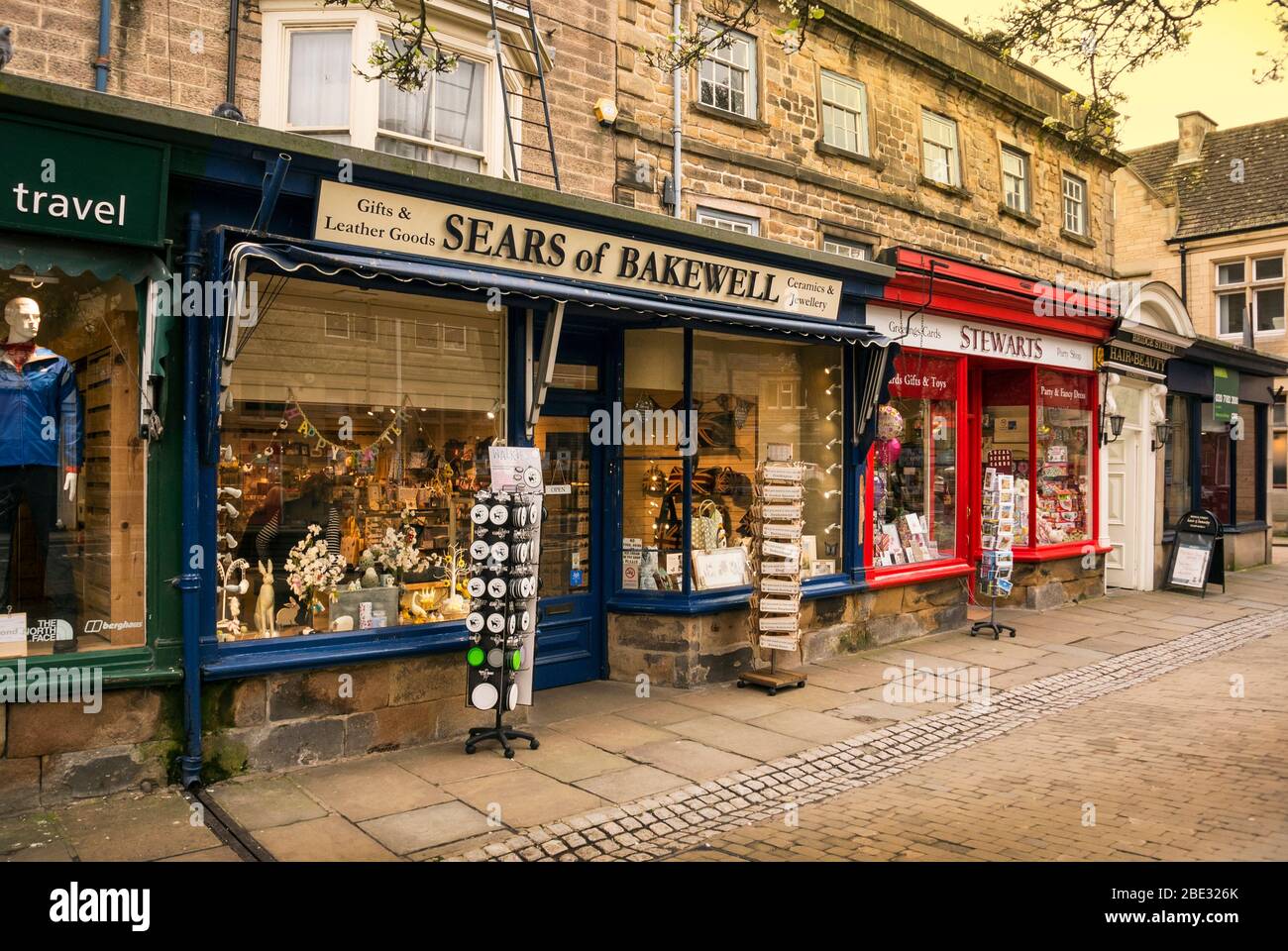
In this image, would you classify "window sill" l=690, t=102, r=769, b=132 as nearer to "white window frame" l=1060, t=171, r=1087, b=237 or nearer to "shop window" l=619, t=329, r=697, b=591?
"shop window" l=619, t=329, r=697, b=591

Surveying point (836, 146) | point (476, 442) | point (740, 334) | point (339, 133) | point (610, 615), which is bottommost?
point (610, 615)

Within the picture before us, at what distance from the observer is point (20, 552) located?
6023 millimetres

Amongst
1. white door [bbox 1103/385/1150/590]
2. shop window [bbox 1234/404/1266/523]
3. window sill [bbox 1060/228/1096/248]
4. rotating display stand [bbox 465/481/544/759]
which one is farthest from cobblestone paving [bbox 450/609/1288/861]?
shop window [bbox 1234/404/1266/523]

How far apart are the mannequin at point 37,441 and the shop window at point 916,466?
8274 mm

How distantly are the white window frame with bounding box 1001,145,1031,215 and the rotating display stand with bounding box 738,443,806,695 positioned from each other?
32.3 feet

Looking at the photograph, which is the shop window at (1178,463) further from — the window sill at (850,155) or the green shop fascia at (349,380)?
the green shop fascia at (349,380)

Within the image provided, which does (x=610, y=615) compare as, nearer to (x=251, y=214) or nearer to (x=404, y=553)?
(x=404, y=553)

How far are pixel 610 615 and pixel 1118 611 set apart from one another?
868 centimetres

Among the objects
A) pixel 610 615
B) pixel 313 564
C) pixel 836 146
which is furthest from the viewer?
pixel 836 146

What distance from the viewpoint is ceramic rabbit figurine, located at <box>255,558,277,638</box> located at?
682 centimetres

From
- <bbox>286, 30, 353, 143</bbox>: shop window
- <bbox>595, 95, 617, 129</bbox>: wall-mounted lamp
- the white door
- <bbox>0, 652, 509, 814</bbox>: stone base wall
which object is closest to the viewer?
<bbox>0, 652, 509, 814</bbox>: stone base wall

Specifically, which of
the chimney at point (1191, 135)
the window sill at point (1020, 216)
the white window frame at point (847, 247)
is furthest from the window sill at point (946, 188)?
the chimney at point (1191, 135)

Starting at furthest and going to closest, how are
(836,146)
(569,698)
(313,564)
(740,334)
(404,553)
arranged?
(836,146)
(740,334)
(569,698)
(404,553)
(313,564)

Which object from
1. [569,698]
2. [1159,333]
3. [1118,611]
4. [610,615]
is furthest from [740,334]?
[1159,333]
